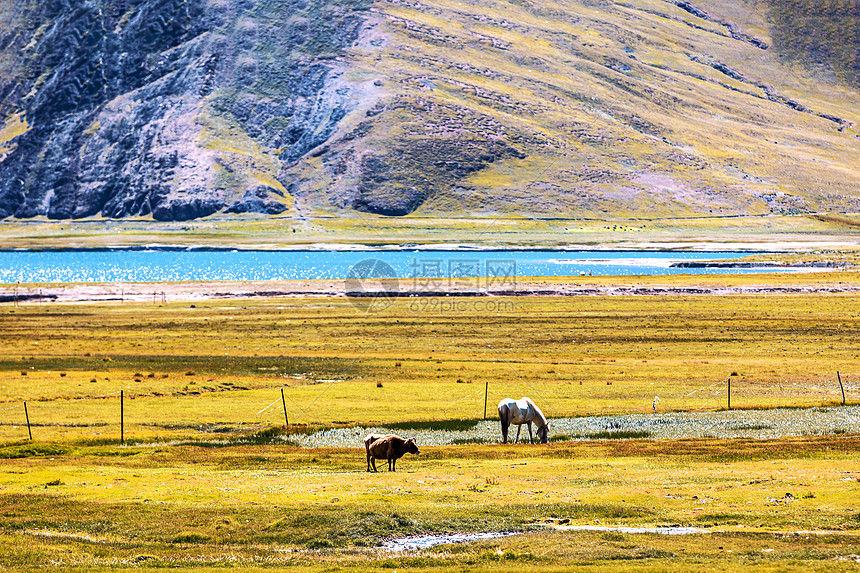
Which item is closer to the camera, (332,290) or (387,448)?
(387,448)

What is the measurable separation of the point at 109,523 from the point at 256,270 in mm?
142539

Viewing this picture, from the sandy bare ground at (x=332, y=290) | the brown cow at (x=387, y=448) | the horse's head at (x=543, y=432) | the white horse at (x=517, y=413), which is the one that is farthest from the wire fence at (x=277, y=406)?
the sandy bare ground at (x=332, y=290)

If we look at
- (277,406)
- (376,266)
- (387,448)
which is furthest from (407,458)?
(376,266)

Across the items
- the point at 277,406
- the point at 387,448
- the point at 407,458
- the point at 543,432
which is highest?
the point at 387,448

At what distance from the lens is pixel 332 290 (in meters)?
114

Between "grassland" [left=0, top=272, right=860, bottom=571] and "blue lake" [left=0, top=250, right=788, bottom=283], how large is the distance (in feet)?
188

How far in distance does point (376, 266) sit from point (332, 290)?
49.7 meters

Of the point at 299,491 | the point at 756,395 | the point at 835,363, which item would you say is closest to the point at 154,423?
the point at 299,491

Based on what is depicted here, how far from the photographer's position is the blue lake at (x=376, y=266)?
474 ft

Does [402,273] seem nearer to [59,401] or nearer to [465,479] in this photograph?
[59,401]

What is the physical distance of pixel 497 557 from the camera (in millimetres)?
18047

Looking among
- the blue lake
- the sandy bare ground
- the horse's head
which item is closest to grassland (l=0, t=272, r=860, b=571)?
the horse's head

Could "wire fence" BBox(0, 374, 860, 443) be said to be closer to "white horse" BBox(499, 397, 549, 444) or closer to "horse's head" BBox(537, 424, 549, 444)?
"horse's head" BBox(537, 424, 549, 444)

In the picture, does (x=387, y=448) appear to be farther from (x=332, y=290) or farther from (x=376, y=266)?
(x=376, y=266)
